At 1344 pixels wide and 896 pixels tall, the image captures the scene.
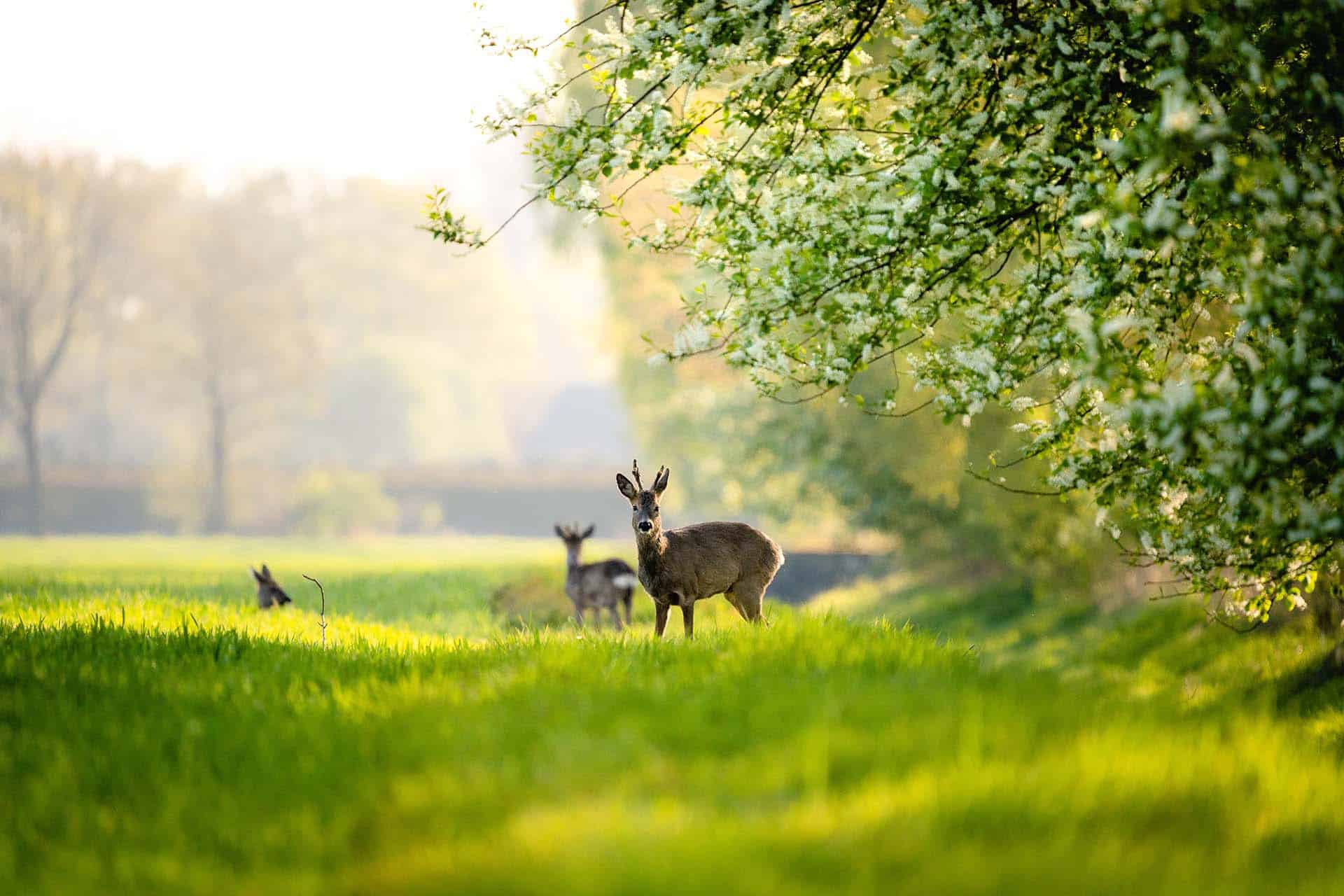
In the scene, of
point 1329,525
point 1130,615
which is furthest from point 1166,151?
point 1130,615

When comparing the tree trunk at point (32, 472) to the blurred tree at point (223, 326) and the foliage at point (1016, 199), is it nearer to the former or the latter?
the blurred tree at point (223, 326)

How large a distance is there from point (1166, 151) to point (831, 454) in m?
25.4

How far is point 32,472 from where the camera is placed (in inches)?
2518

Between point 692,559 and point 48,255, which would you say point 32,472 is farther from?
point 692,559

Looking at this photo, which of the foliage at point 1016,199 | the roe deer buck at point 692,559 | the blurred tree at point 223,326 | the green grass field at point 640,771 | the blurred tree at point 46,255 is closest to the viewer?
the green grass field at point 640,771

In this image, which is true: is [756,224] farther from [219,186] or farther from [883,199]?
[219,186]

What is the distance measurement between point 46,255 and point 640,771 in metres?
70.5

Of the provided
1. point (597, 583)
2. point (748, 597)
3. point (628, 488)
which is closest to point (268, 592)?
point (597, 583)

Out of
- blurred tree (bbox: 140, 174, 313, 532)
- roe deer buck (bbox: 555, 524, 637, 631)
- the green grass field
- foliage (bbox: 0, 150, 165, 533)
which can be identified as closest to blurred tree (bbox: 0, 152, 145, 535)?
foliage (bbox: 0, 150, 165, 533)

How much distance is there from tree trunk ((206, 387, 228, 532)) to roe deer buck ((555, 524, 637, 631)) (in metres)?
53.6

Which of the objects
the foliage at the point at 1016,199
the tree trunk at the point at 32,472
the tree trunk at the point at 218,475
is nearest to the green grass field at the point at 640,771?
the foliage at the point at 1016,199

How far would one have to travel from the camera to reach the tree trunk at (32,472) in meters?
63.8

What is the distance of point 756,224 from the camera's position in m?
11.0

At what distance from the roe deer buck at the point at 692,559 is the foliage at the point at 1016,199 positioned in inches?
68.3
